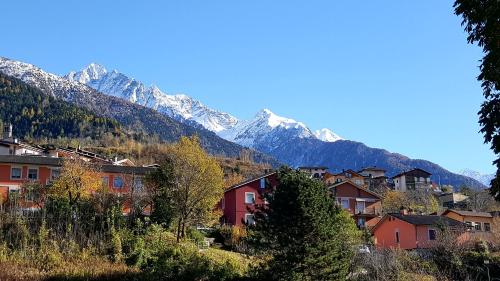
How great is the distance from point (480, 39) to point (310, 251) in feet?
35.3

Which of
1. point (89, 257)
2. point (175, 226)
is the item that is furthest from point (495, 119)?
point (175, 226)

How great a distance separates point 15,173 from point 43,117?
117 meters

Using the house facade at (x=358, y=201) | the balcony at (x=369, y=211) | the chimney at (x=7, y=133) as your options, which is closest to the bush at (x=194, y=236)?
the house facade at (x=358, y=201)

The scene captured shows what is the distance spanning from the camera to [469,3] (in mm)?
10375

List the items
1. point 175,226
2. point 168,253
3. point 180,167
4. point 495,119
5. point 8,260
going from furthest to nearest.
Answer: point 180,167
point 175,226
point 168,253
point 8,260
point 495,119

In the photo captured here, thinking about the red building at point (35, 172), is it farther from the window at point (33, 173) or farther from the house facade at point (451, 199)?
the house facade at point (451, 199)

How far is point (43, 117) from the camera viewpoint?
160625mm

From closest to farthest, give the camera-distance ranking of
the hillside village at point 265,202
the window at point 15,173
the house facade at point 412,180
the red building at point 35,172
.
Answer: the hillside village at point 265,202 < the red building at point 35,172 < the window at point 15,173 < the house facade at point 412,180

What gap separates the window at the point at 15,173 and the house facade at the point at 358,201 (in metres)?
32.9

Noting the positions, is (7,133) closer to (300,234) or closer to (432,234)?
(432,234)

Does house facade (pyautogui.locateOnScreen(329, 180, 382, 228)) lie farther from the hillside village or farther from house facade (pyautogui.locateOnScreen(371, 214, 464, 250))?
house facade (pyautogui.locateOnScreen(371, 214, 464, 250))

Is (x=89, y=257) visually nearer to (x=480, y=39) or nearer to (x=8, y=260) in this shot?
(x=8, y=260)

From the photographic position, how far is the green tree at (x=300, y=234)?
63.4 ft

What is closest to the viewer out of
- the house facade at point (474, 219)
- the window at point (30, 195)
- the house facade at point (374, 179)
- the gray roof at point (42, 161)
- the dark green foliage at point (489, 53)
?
the dark green foliage at point (489, 53)
